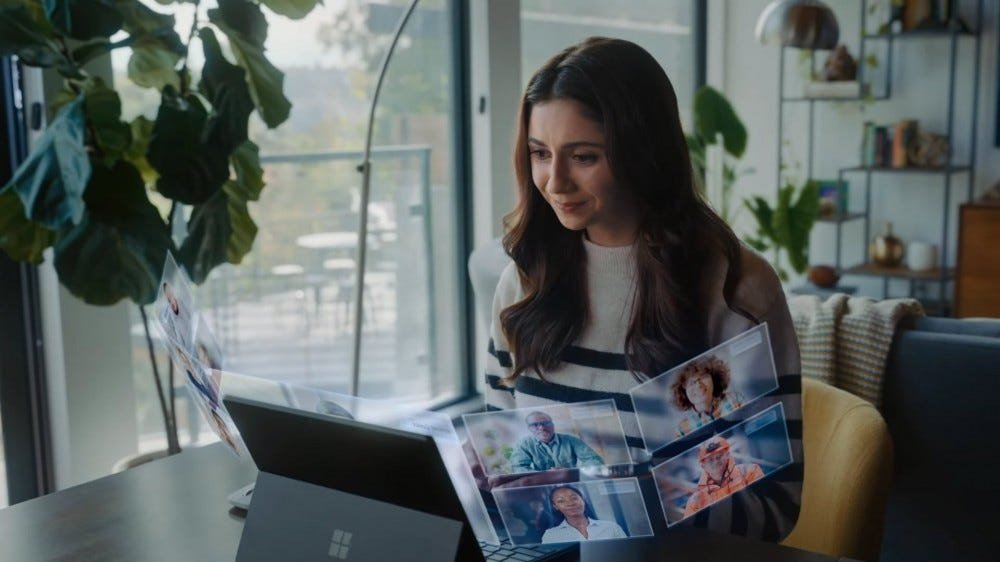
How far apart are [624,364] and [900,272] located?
4.20 m

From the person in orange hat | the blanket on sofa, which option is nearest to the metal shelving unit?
the blanket on sofa

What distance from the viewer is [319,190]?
12.0ft

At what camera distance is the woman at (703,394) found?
1070 millimetres

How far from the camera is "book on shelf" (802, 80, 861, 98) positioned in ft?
17.9

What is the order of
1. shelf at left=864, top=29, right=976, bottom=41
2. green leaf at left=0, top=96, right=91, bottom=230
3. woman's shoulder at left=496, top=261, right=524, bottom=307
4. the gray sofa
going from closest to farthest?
woman's shoulder at left=496, top=261, right=524, bottom=307 < green leaf at left=0, top=96, right=91, bottom=230 < the gray sofa < shelf at left=864, top=29, right=976, bottom=41

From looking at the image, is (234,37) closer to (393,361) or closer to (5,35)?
(5,35)

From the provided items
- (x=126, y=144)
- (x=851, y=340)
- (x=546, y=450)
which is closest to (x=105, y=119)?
(x=126, y=144)

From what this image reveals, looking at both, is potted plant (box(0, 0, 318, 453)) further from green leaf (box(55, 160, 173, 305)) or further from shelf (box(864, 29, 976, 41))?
shelf (box(864, 29, 976, 41))

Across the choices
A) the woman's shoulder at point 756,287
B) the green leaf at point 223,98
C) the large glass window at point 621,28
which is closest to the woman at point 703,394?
the woman's shoulder at point 756,287

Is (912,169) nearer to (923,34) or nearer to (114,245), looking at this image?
(923,34)

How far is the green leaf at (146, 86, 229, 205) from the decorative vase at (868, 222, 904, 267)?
4.04m

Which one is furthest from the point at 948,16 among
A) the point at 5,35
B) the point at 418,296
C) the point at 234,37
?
the point at 5,35

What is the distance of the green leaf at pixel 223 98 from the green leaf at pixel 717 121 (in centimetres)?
302

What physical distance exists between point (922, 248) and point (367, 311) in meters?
2.97
